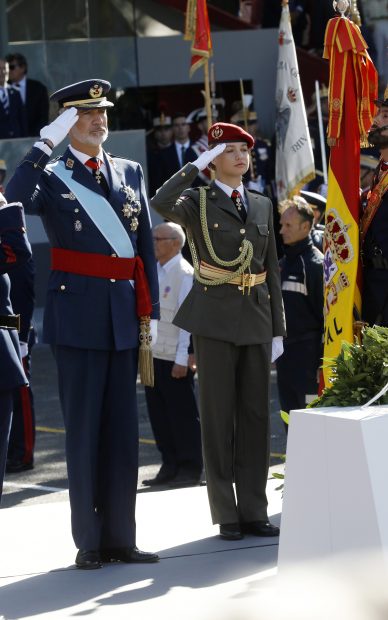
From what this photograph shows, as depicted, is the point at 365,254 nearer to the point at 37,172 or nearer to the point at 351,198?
the point at 351,198

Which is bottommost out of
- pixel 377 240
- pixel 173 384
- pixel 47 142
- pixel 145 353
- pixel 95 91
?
pixel 173 384

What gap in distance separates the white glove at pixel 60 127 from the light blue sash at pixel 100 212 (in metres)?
0.21

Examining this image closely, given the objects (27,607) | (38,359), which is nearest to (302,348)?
(27,607)

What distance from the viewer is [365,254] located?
7199 millimetres

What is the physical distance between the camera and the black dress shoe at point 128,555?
6.22 m

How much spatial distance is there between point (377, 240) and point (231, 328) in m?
0.92

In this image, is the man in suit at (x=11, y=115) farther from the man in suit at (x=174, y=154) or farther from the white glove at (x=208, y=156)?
the white glove at (x=208, y=156)

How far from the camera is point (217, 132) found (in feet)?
22.2

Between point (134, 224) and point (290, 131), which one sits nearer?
point (134, 224)

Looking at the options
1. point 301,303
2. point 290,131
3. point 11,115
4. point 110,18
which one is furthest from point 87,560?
point 110,18

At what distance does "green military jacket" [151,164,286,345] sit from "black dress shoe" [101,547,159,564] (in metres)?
1.12

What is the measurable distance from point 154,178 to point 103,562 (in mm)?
11643

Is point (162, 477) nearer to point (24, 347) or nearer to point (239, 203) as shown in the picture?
point (24, 347)

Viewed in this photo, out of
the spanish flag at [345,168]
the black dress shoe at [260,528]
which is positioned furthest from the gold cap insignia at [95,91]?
the black dress shoe at [260,528]
